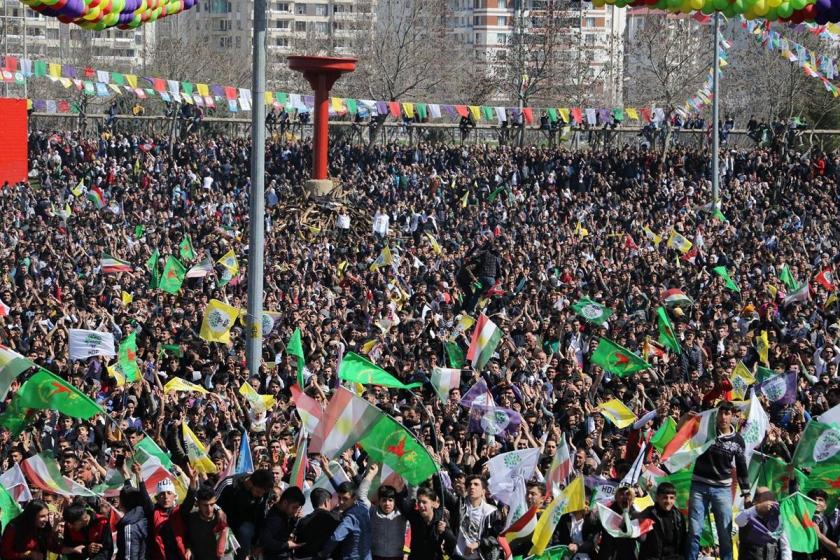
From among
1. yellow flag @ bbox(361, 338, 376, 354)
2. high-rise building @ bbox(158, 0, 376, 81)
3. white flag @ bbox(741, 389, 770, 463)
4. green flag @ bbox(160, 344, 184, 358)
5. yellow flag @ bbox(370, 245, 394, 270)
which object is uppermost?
high-rise building @ bbox(158, 0, 376, 81)

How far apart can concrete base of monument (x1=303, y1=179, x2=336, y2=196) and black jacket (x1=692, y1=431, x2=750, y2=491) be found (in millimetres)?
24108

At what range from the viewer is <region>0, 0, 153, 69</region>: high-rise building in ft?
245

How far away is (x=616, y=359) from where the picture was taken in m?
16.2

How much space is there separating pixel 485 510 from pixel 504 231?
2037cm

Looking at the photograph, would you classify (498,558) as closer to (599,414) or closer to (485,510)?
(485,510)

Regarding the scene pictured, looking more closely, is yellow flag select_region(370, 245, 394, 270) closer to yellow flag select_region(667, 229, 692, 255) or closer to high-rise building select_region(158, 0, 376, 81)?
yellow flag select_region(667, 229, 692, 255)

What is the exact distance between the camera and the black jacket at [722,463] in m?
10.9

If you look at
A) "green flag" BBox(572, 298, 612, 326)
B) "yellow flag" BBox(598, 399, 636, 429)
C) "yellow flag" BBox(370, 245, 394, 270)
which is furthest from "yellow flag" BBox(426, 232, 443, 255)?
"yellow flag" BBox(598, 399, 636, 429)

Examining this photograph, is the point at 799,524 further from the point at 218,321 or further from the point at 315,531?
the point at 218,321

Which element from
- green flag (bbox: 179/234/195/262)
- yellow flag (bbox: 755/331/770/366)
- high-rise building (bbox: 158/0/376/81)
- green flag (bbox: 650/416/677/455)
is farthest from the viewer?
high-rise building (bbox: 158/0/376/81)

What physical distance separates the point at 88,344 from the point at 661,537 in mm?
8234

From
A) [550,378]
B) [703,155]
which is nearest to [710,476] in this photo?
[550,378]

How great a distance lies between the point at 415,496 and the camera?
10.4m

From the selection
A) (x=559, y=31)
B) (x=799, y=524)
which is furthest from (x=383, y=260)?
(x=559, y=31)
